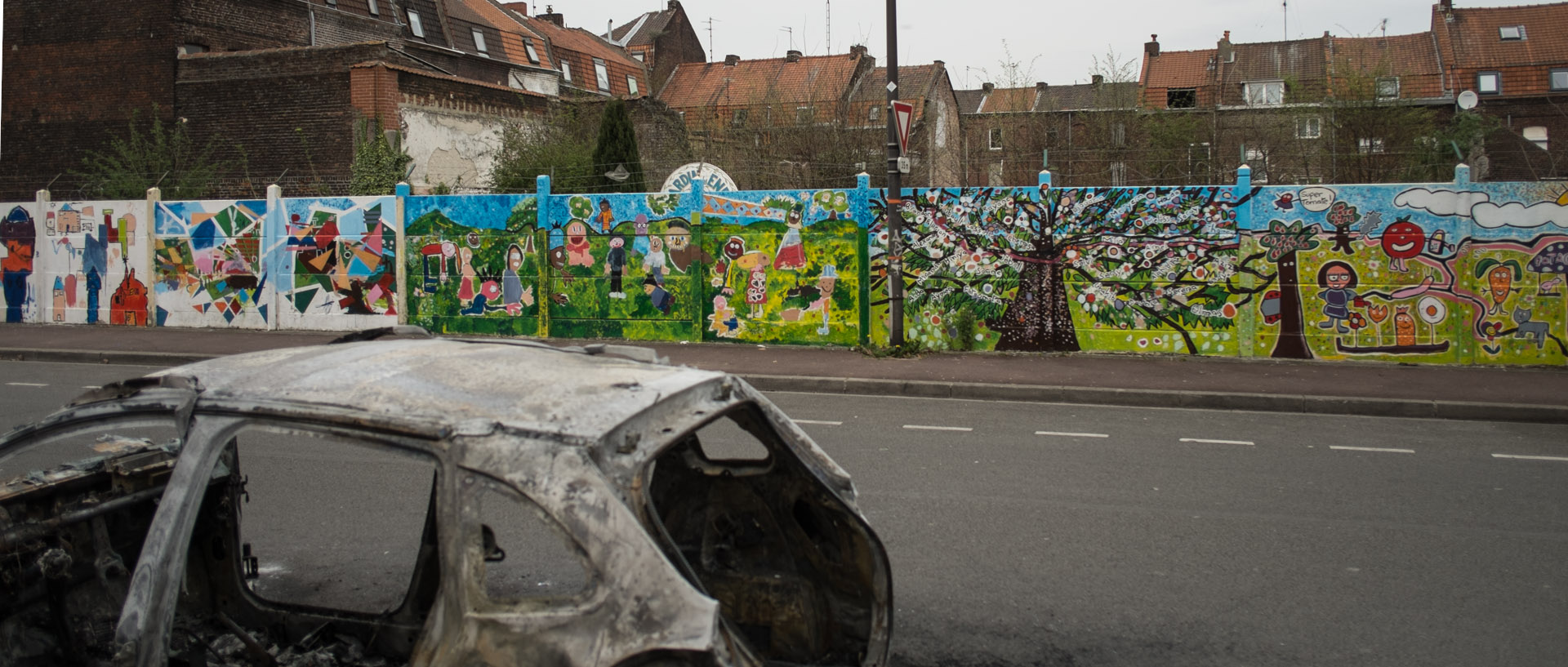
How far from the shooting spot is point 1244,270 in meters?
13.4

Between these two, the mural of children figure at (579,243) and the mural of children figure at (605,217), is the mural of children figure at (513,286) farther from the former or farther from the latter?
the mural of children figure at (605,217)

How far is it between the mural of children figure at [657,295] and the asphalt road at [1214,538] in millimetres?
5856

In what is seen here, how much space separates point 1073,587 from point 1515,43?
54.8 metres

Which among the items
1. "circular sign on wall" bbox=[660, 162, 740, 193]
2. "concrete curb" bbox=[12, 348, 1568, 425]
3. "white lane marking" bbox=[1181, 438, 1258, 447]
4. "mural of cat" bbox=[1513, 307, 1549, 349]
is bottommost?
"white lane marking" bbox=[1181, 438, 1258, 447]

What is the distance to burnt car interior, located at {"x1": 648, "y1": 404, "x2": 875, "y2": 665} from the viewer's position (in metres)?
3.66

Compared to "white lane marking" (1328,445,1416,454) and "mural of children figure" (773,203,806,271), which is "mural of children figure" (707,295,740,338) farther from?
"white lane marking" (1328,445,1416,454)

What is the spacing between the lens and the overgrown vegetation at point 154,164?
76.1 feet

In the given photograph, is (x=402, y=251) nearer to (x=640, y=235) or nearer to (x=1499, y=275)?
(x=640, y=235)

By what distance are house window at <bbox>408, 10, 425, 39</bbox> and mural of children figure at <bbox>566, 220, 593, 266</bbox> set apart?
2788 centimetres

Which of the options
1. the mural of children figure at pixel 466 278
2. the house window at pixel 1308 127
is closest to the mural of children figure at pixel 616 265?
the mural of children figure at pixel 466 278

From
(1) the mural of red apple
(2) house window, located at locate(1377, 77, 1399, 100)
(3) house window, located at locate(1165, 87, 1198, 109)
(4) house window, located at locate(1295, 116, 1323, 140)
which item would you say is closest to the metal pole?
(1) the mural of red apple

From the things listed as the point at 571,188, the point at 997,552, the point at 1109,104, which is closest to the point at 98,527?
the point at 997,552

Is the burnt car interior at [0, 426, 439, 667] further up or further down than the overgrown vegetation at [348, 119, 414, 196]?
further down

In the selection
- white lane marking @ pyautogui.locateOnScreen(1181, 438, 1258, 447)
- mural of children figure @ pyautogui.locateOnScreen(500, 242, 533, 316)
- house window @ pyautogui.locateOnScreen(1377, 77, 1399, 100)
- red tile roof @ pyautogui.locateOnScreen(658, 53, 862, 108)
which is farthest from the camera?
red tile roof @ pyautogui.locateOnScreen(658, 53, 862, 108)
